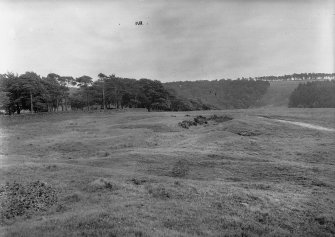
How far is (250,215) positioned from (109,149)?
22451 millimetres

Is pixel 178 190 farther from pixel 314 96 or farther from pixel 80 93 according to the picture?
pixel 314 96

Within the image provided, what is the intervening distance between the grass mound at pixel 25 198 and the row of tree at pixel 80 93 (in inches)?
2520

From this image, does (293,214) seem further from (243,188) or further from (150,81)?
(150,81)

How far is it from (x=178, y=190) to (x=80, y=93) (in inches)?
3959

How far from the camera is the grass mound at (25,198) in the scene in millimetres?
14484

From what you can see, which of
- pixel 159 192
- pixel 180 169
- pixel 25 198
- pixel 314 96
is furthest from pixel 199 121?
pixel 314 96

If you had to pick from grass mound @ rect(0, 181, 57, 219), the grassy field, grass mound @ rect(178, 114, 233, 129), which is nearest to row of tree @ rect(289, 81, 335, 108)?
grass mound @ rect(178, 114, 233, 129)

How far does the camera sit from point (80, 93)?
112m

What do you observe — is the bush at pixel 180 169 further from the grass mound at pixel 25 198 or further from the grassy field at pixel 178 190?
the grass mound at pixel 25 198

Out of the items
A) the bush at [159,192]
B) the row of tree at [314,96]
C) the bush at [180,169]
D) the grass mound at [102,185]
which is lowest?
the bush at [180,169]

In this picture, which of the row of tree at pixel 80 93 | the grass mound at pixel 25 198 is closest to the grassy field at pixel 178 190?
the grass mound at pixel 25 198

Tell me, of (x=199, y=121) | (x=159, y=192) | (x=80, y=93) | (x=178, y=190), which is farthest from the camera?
(x=80, y=93)

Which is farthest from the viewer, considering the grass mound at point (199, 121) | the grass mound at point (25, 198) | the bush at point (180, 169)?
the grass mound at point (199, 121)

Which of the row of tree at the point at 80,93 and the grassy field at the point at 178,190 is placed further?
the row of tree at the point at 80,93
